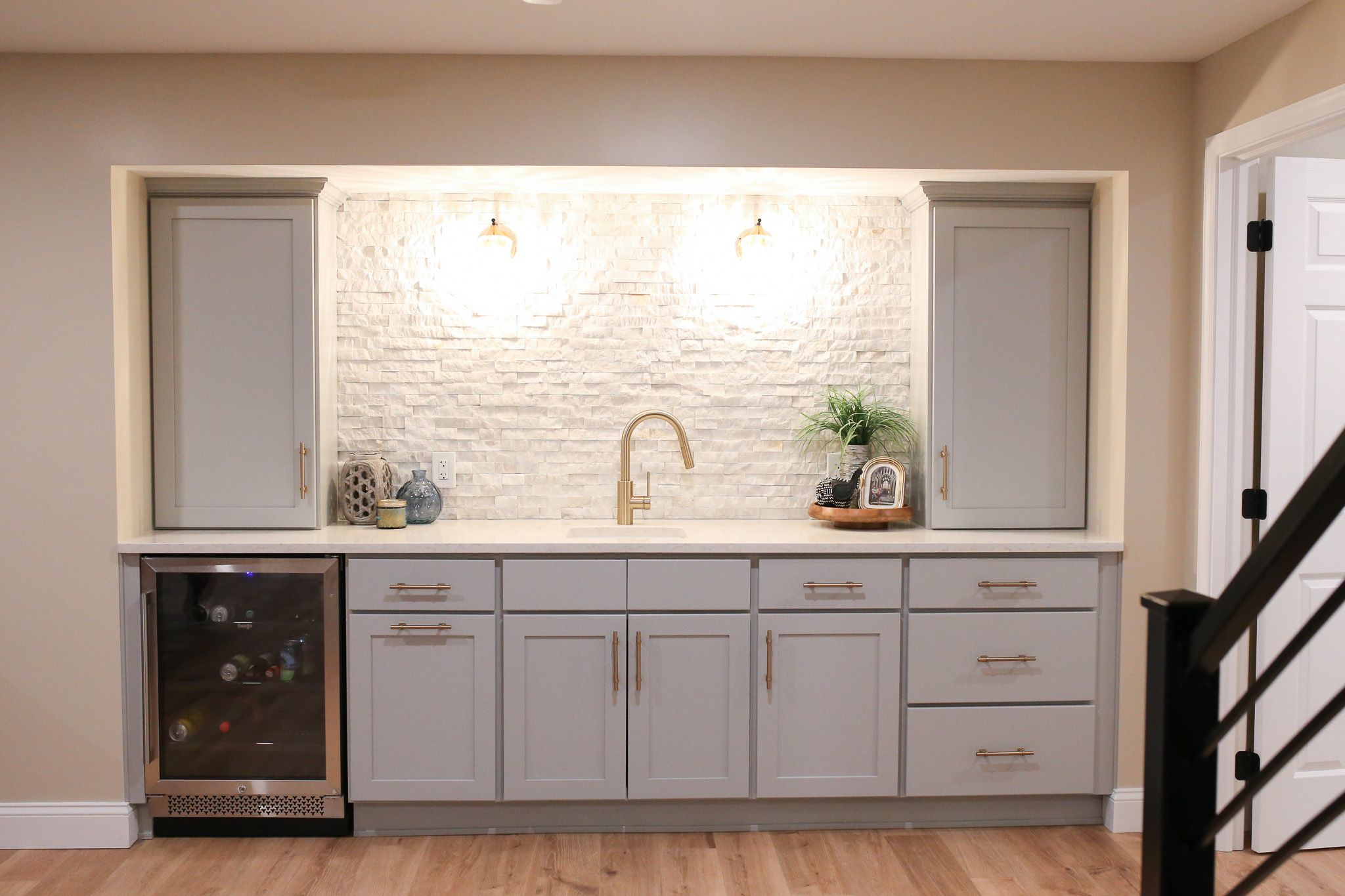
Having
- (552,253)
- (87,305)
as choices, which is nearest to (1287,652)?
(552,253)

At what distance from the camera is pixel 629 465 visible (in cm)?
321

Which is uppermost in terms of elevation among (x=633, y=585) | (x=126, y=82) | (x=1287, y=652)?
(x=126, y=82)

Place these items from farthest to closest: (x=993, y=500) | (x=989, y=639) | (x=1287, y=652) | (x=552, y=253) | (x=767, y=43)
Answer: (x=552, y=253)
(x=993, y=500)
(x=989, y=639)
(x=767, y=43)
(x=1287, y=652)

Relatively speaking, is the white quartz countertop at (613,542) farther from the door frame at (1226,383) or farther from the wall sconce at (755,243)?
the wall sconce at (755,243)

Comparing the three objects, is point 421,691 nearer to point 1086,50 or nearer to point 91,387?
point 91,387

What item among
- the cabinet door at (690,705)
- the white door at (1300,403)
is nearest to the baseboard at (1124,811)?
the white door at (1300,403)

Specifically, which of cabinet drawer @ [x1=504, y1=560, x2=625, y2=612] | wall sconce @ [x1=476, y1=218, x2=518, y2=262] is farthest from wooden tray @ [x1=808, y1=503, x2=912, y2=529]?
wall sconce @ [x1=476, y1=218, x2=518, y2=262]

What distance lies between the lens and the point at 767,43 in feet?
8.70

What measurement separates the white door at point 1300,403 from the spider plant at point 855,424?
3.59 ft

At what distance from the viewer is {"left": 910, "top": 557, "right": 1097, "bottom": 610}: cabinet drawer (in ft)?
9.25

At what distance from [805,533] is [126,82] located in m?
2.48

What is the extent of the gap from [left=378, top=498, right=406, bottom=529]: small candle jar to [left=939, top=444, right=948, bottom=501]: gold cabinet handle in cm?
180

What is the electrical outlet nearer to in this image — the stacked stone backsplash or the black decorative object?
the stacked stone backsplash

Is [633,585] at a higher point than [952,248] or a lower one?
lower
